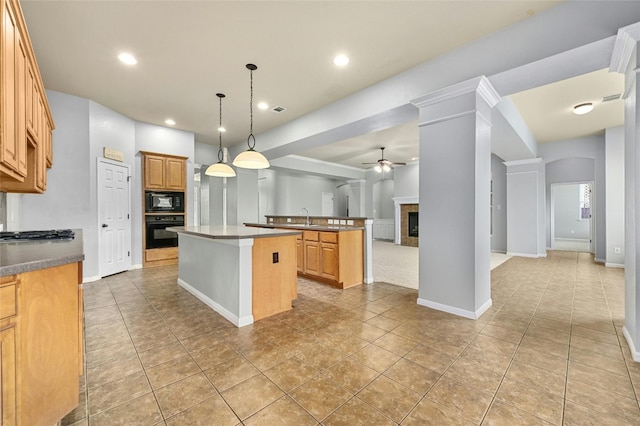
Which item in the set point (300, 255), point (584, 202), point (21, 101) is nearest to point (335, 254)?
point (300, 255)

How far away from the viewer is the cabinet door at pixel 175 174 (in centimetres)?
562

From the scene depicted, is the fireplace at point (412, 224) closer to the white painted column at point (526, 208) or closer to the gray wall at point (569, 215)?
the white painted column at point (526, 208)

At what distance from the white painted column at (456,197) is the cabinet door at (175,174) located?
4.84 metres

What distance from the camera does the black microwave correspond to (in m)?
5.39

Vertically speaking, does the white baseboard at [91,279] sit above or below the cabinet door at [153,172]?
below

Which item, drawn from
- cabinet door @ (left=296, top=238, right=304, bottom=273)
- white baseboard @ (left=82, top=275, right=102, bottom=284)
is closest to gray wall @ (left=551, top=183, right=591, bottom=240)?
cabinet door @ (left=296, top=238, right=304, bottom=273)

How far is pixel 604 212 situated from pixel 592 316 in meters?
4.97

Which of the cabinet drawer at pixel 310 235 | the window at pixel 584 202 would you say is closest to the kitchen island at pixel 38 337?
the cabinet drawer at pixel 310 235

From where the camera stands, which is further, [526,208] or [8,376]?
[526,208]

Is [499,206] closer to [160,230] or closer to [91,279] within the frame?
[160,230]

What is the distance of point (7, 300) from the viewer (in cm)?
111

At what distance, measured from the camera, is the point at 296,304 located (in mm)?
3363

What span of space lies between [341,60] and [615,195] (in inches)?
258

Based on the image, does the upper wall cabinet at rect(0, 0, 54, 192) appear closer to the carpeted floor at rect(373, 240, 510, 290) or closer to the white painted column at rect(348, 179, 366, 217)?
the carpeted floor at rect(373, 240, 510, 290)
